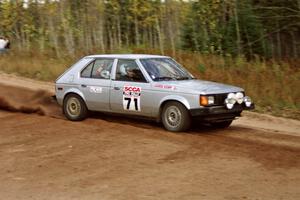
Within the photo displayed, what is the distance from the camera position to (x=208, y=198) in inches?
229

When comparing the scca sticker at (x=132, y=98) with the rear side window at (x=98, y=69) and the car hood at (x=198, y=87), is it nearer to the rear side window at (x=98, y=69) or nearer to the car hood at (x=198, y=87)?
the car hood at (x=198, y=87)

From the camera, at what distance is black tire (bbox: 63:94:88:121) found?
11.2 meters

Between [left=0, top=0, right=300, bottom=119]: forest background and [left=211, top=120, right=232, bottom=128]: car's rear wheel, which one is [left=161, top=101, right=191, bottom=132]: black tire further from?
[left=0, top=0, right=300, bottom=119]: forest background

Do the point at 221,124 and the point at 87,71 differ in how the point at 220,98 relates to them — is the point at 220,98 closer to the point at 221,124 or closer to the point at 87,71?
the point at 221,124

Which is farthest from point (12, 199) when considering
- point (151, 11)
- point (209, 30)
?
point (151, 11)

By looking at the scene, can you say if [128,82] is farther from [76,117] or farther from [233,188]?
[233,188]

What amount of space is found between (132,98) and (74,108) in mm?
1672

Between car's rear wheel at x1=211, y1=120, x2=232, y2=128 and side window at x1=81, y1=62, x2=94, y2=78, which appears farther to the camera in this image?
side window at x1=81, y1=62, x2=94, y2=78

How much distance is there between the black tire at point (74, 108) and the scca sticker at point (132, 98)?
118 centimetres

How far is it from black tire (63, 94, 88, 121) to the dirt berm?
191mm

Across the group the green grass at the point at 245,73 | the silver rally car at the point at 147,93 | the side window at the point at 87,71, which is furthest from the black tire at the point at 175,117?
the green grass at the point at 245,73

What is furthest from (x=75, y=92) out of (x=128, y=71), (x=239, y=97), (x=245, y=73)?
(x=245, y=73)

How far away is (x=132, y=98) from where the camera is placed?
10266 mm

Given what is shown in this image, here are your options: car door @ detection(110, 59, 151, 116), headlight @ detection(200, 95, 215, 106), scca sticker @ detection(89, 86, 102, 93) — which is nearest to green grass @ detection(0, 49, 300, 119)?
headlight @ detection(200, 95, 215, 106)
